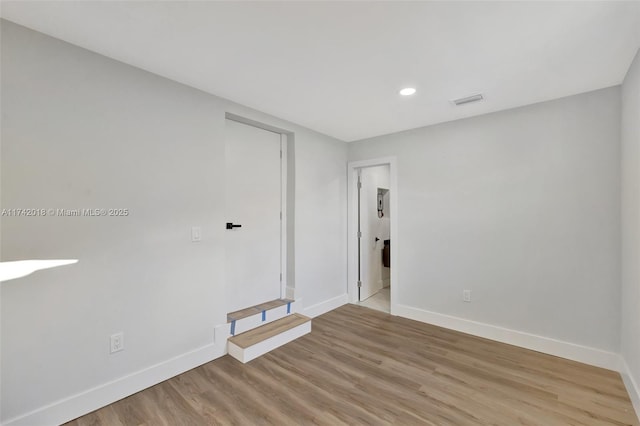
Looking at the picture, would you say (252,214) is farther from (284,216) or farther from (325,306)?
(325,306)

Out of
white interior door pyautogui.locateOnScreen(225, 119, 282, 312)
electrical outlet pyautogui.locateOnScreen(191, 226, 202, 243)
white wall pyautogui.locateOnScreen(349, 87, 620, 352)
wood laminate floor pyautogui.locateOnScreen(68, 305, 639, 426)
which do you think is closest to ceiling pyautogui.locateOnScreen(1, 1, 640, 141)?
white wall pyautogui.locateOnScreen(349, 87, 620, 352)

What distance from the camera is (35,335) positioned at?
5.55 feet

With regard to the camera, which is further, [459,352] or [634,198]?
[459,352]

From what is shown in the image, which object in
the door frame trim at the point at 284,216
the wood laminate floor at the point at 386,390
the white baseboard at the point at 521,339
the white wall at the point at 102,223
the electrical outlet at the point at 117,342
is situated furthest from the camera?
the door frame trim at the point at 284,216

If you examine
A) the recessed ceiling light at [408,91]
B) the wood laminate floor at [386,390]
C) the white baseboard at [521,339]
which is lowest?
the wood laminate floor at [386,390]

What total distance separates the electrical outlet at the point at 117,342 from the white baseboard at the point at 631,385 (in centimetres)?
355

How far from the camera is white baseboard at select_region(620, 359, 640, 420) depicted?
1856 millimetres

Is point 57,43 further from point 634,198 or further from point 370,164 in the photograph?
point 634,198

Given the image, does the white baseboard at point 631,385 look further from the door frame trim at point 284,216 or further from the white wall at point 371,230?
the door frame trim at point 284,216

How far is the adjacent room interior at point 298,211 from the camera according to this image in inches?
65.6

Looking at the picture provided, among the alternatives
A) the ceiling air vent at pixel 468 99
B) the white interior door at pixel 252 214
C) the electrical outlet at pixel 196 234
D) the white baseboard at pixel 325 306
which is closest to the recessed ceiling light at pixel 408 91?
the ceiling air vent at pixel 468 99

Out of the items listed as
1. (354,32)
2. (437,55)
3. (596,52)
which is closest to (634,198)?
(596,52)

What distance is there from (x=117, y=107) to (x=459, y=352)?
3.63m

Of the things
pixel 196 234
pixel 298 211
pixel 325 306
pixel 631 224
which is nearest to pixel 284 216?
pixel 298 211
